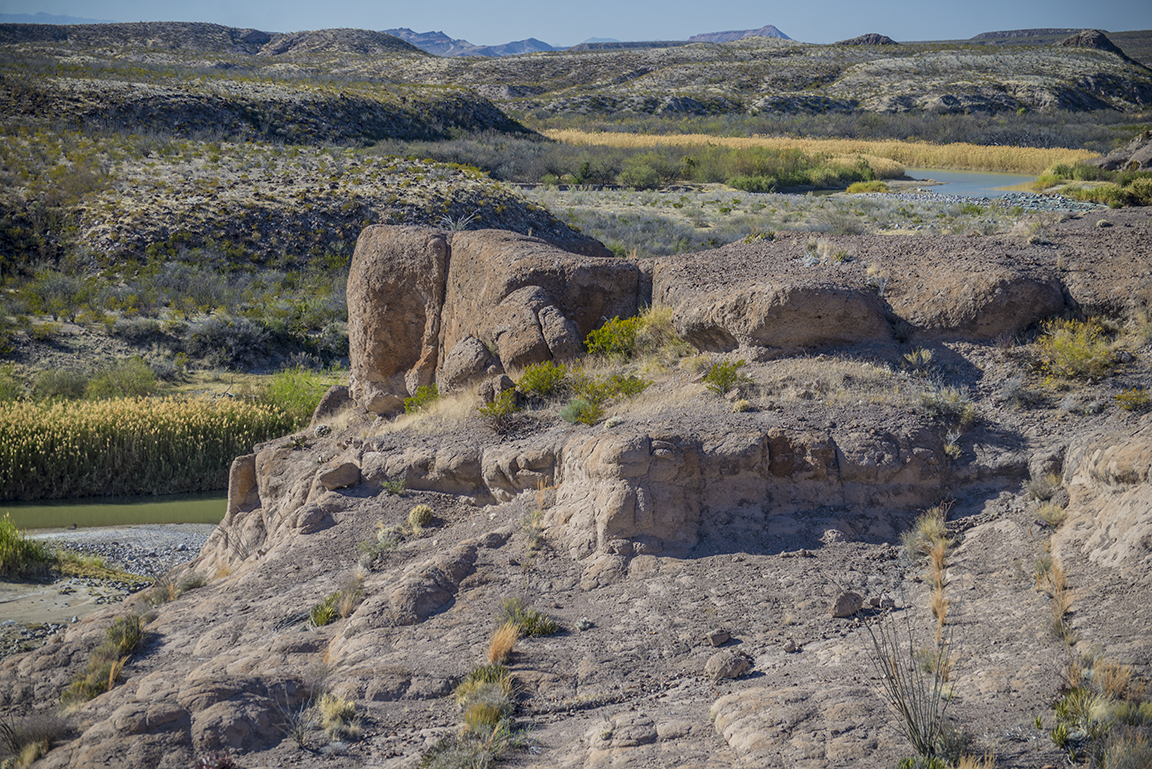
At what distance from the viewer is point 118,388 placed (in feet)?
70.6

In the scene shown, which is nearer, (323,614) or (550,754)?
(550,754)

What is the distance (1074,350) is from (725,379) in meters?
3.36

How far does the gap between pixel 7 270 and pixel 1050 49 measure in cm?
10028

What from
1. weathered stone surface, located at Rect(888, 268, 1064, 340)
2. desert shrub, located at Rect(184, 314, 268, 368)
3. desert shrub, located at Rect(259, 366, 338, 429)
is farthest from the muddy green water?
weathered stone surface, located at Rect(888, 268, 1064, 340)

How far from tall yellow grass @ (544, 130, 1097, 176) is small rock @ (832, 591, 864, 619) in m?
33.4

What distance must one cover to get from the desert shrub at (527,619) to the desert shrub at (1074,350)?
5564 mm

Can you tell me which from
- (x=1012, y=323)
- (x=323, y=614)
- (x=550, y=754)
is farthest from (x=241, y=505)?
(x=1012, y=323)

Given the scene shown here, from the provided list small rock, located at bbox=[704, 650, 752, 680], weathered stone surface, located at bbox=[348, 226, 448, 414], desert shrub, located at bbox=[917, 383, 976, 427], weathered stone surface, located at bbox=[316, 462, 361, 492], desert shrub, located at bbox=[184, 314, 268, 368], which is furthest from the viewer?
desert shrub, located at bbox=[184, 314, 268, 368]

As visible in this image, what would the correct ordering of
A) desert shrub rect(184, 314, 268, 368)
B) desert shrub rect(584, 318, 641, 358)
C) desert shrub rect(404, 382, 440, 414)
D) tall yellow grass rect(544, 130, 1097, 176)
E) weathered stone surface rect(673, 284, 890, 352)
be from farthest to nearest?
1. tall yellow grass rect(544, 130, 1097, 176)
2. desert shrub rect(184, 314, 268, 368)
3. desert shrub rect(404, 382, 440, 414)
4. desert shrub rect(584, 318, 641, 358)
5. weathered stone surface rect(673, 284, 890, 352)

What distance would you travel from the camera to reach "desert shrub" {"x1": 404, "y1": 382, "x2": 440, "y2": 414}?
11.0 m

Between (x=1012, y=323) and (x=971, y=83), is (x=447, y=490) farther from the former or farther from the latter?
(x=971, y=83)

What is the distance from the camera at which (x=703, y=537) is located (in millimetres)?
6891

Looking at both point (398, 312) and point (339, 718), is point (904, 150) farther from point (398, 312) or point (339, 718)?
point (339, 718)

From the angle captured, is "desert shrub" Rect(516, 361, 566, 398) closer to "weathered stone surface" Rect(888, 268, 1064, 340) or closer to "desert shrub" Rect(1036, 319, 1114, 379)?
"weathered stone surface" Rect(888, 268, 1064, 340)
